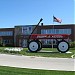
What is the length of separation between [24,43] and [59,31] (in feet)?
34.6

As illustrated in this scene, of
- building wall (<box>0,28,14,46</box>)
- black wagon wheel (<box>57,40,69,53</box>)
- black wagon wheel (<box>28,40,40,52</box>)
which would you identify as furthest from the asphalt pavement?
building wall (<box>0,28,14,46</box>)

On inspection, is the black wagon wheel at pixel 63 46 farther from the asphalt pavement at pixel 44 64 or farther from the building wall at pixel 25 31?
the building wall at pixel 25 31

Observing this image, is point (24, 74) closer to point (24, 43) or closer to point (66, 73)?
point (66, 73)

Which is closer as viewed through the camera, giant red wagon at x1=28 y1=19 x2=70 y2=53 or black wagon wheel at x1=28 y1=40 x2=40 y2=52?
giant red wagon at x1=28 y1=19 x2=70 y2=53

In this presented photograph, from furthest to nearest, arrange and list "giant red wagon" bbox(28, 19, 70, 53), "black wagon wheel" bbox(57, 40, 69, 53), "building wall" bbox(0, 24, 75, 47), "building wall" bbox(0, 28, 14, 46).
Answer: "building wall" bbox(0, 28, 14, 46) → "building wall" bbox(0, 24, 75, 47) → "giant red wagon" bbox(28, 19, 70, 53) → "black wagon wheel" bbox(57, 40, 69, 53)


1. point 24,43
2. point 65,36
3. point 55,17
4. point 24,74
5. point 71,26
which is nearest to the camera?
point 24,74

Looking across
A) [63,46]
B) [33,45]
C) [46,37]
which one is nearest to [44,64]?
[63,46]

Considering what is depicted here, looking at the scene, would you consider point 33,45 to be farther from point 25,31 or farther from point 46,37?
point 25,31

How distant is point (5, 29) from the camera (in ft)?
266

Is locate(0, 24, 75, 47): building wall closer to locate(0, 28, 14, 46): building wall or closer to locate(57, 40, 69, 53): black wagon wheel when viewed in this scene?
locate(0, 28, 14, 46): building wall

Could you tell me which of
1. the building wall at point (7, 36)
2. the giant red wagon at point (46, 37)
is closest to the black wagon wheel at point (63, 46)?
the giant red wagon at point (46, 37)

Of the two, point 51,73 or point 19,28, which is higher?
point 19,28

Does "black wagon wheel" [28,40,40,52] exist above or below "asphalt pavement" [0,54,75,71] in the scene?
above

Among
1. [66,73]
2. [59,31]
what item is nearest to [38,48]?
[66,73]
